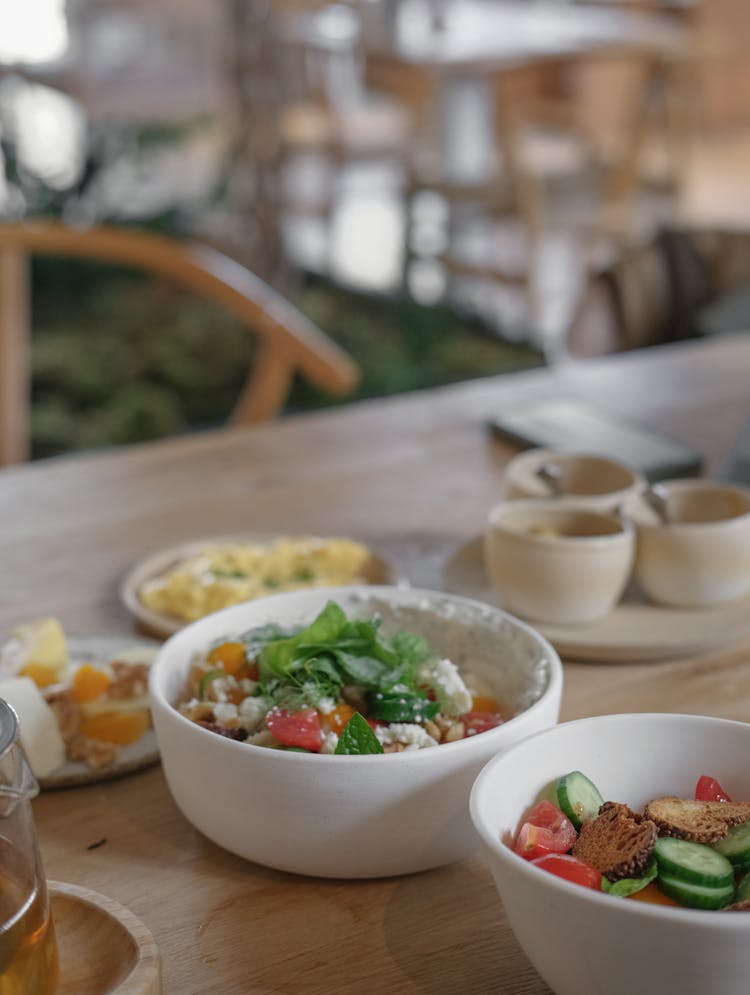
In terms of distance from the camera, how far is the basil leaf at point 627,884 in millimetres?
628

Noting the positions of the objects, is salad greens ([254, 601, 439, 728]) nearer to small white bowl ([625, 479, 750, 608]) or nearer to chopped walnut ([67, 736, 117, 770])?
chopped walnut ([67, 736, 117, 770])

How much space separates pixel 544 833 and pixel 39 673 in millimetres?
421

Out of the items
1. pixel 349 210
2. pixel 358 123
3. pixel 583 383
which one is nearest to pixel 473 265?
pixel 358 123

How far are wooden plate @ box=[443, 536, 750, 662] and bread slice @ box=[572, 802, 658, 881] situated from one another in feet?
1.16

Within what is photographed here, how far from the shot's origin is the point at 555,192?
5.65 metres

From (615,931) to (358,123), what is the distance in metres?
6.46

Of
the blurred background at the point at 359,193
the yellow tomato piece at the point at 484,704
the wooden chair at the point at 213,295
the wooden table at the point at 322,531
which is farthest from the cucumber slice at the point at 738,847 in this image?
the blurred background at the point at 359,193

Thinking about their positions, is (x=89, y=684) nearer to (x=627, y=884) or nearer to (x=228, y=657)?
(x=228, y=657)

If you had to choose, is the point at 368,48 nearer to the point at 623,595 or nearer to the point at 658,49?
the point at 658,49

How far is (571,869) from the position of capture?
628mm

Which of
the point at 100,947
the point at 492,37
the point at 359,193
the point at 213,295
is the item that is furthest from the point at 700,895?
the point at 359,193

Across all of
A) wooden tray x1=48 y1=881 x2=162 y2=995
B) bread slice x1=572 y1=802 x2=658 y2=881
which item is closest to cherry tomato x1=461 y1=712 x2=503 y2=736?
→ bread slice x1=572 y1=802 x2=658 y2=881


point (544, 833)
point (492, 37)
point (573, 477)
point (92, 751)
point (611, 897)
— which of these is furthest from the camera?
point (492, 37)

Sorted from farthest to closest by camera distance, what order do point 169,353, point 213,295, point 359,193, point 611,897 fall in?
point 359,193 → point 169,353 → point 213,295 → point 611,897
